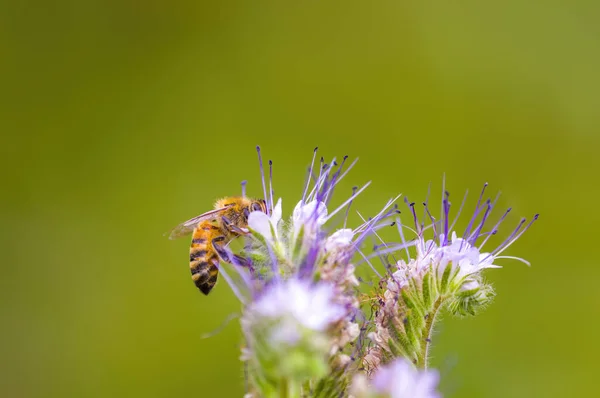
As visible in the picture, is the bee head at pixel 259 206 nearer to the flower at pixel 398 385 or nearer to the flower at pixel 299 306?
the flower at pixel 299 306

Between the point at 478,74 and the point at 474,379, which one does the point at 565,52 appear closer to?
the point at 478,74

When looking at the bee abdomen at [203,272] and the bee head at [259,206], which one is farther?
the bee abdomen at [203,272]

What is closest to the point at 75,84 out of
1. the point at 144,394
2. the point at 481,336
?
the point at 144,394

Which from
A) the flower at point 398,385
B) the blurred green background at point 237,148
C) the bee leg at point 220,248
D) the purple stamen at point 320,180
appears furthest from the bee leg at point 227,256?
the blurred green background at point 237,148

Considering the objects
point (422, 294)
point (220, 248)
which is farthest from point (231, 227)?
point (422, 294)

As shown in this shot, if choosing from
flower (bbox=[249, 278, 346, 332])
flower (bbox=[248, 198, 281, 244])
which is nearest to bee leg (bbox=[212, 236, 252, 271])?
flower (bbox=[248, 198, 281, 244])

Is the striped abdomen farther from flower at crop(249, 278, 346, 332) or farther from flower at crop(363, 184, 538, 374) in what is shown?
flower at crop(249, 278, 346, 332)
